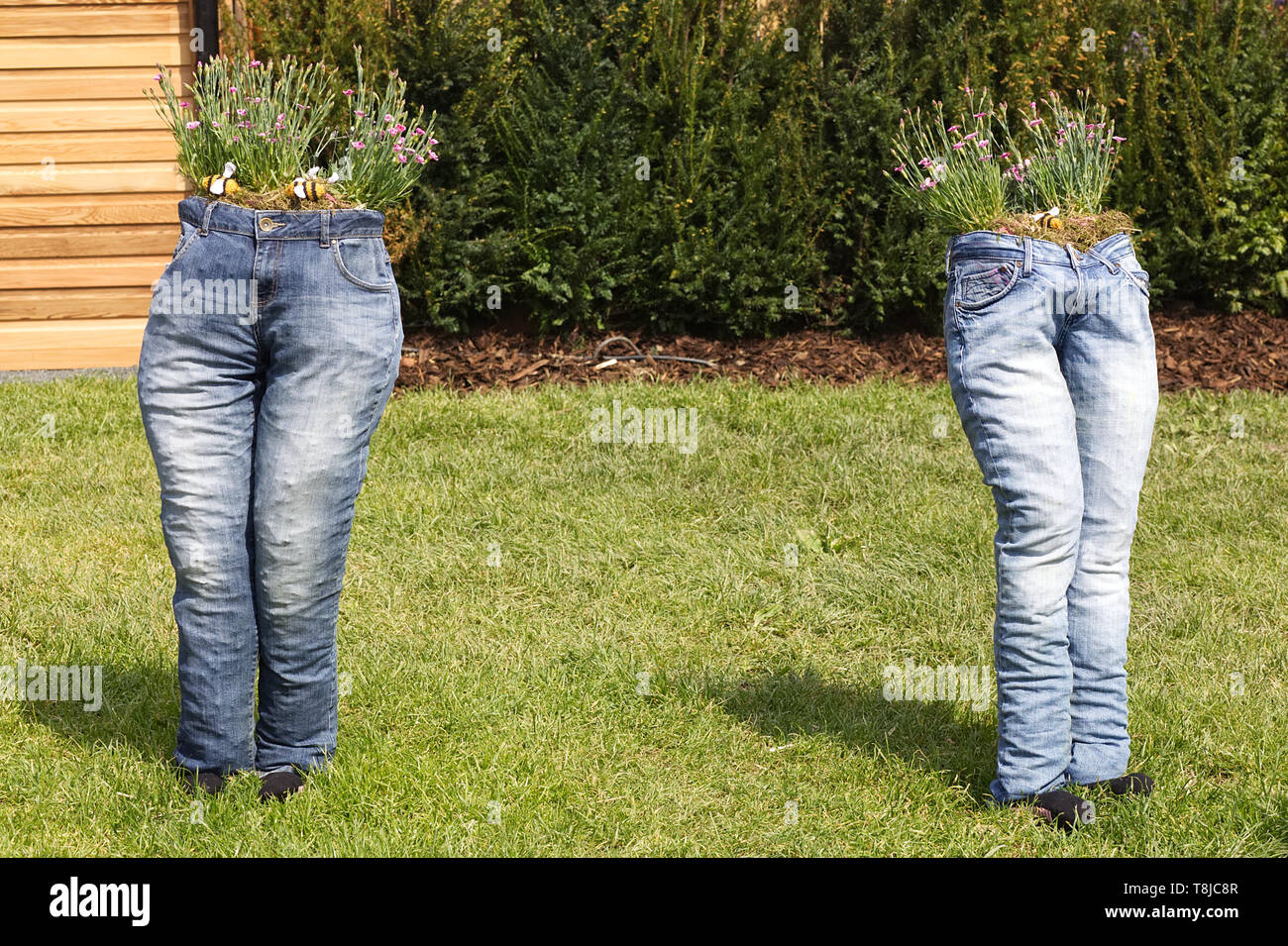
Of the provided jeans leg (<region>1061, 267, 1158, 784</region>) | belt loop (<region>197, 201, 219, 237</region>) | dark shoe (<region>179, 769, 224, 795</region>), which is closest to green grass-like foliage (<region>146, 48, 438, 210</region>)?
belt loop (<region>197, 201, 219, 237</region>)

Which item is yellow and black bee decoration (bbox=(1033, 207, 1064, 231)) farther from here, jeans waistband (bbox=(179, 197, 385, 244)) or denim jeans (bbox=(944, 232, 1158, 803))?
jeans waistband (bbox=(179, 197, 385, 244))

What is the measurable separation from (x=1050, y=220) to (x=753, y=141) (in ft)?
15.5

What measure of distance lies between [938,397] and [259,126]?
4.61 meters

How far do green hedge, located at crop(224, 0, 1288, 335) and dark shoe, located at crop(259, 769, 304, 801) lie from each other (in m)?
4.72

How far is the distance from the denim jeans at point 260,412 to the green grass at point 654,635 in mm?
482

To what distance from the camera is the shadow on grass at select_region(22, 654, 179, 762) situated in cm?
391

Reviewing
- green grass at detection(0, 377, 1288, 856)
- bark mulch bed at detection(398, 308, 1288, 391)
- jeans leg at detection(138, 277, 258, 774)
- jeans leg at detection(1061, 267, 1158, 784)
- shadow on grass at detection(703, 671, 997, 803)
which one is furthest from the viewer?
bark mulch bed at detection(398, 308, 1288, 391)

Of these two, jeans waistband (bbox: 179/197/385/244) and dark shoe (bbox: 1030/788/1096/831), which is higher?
jeans waistband (bbox: 179/197/385/244)

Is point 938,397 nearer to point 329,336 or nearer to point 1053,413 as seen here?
point 1053,413

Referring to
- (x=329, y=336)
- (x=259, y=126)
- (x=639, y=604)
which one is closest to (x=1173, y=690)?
(x=639, y=604)

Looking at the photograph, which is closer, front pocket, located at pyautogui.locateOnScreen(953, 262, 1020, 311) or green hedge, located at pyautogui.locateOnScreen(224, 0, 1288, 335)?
front pocket, located at pyautogui.locateOnScreen(953, 262, 1020, 311)

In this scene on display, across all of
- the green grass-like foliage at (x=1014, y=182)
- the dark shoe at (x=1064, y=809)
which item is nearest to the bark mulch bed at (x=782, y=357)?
the green grass-like foliage at (x=1014, y=182)

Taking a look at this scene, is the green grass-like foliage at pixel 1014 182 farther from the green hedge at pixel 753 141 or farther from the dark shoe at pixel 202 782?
the green hedge at pixel 753 141

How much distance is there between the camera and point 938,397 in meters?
7.28
